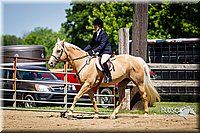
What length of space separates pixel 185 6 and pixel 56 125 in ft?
69.2

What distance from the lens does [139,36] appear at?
13188 mm

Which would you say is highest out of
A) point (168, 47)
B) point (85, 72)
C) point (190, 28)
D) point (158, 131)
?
point (190, 28)

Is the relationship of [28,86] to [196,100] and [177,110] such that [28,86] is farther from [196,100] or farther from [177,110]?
[196,100]

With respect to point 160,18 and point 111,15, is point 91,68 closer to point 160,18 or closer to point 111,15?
point 160,18

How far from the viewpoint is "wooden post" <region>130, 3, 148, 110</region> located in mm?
13188

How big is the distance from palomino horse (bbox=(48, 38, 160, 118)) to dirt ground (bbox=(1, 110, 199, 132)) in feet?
2.26

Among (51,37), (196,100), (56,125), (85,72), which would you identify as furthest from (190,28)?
(51,37)

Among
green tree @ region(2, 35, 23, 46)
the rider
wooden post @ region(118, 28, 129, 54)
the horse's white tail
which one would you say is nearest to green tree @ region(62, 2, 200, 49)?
wooden post @ region(118, 28, 129, 54)

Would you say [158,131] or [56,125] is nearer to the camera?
[158,131]

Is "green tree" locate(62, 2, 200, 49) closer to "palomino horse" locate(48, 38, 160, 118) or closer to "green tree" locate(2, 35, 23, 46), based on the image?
"palomino horse" locate(48, 38, 160, 118)

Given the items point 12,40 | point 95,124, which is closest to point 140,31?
point 95,124

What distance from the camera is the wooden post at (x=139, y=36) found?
1319 cm

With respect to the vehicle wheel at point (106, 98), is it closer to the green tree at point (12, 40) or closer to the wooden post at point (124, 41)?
the wooden post at point (124, 41)

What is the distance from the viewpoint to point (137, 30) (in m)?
13.2
